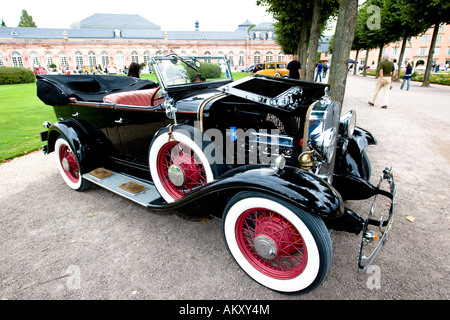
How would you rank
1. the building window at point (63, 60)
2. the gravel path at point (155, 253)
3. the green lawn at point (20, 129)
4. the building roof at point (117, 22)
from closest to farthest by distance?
the gravel path at point (155, 253), the green lawn at point (20, 129), the building window at point (63, 60), the building roof at point (117, 22)

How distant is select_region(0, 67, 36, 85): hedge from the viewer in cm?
2527

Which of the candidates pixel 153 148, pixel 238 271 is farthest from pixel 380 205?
pixel 153 148

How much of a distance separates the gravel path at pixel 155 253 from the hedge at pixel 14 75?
2943 centimetres

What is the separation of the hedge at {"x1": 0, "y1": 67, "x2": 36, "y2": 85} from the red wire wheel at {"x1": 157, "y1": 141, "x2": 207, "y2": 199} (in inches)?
1263

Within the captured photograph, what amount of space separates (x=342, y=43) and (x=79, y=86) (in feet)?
18.5

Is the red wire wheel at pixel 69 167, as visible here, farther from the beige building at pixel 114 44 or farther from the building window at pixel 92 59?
the building window at pixel 92 59

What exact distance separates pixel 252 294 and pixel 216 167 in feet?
3.68

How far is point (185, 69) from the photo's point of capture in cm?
328

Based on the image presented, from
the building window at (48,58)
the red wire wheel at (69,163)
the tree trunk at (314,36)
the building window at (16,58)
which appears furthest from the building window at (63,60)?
the red wire wheel at (69,163)

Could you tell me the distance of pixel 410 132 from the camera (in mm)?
6531

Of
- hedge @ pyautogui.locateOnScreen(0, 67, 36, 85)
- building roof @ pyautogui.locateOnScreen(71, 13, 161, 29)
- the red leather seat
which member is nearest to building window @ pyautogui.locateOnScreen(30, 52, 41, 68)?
building roof @ pyautogui.locateOnScreen(71, 13, 161, 29)

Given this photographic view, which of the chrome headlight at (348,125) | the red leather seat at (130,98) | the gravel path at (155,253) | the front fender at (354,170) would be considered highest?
the red leather seat at (130,98)

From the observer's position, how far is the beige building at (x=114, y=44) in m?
52.1

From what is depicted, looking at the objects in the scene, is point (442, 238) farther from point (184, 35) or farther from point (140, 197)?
point (184, 35)
